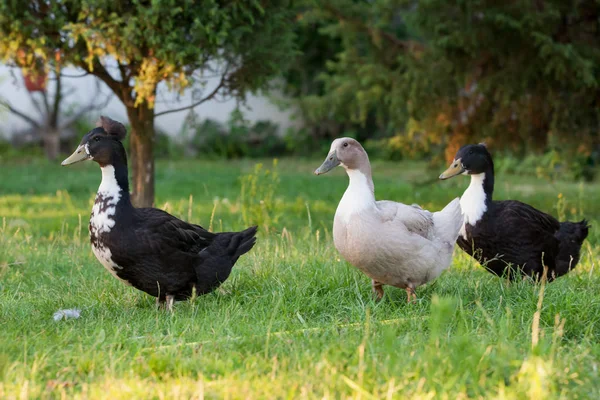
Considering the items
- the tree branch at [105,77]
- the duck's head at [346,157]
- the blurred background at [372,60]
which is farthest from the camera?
the tree branch at [105,77]

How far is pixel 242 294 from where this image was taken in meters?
4.91

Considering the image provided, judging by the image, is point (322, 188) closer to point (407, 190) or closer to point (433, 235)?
point (407, 190)

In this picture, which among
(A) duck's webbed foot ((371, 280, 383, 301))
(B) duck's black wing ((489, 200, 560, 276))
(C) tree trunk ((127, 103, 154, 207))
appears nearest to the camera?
(A) duck's webbed foot ((371, 280, 383, 301))

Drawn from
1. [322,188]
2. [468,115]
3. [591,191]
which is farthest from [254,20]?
[591,191]

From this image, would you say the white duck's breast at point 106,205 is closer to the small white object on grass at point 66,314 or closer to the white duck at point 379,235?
the small white object on grass at point 66,314

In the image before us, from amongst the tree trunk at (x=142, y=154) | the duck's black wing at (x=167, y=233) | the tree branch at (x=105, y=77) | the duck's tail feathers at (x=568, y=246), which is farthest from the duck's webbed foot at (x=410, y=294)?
the tree branch at (x=105, y=77)

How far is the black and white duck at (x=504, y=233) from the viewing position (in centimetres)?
550

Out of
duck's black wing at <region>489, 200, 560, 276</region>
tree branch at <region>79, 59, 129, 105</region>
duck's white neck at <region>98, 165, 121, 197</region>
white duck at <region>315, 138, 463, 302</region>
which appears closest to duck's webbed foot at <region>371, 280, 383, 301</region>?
white duck at <region>315, 138, 463, 302</region>

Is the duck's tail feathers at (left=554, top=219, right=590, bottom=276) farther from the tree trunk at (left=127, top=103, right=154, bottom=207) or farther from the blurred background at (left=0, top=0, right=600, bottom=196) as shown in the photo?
the tree trunk at (left=127, top=103, right=154, bottom=207)

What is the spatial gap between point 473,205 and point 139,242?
245 cm

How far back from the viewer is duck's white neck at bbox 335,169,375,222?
4.62m

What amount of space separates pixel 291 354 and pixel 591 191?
35.0 ft

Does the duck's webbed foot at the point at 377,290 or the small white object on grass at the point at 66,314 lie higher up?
the duck's webbed foot at the point at 377,290

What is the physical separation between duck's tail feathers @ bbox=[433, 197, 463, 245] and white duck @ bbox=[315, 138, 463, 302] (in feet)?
0.23
